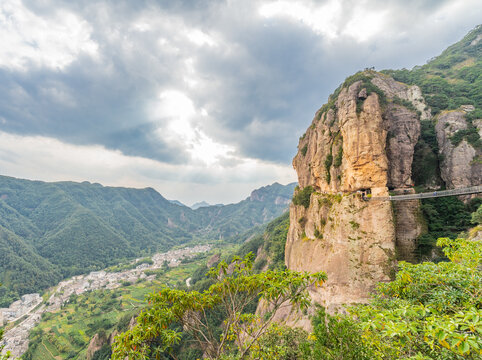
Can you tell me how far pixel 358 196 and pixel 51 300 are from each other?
348 ft

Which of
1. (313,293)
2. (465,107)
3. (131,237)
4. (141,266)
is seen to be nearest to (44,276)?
(141,266)

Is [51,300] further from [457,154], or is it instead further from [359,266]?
[457,154]

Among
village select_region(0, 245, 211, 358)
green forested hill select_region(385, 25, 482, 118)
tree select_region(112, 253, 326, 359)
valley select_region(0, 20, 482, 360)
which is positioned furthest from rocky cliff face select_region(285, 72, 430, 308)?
village select_region(0, 245, 211, 358)

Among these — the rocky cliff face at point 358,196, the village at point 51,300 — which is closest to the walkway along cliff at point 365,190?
the rocky cliff face at point 358,196

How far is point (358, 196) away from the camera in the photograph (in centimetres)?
1886

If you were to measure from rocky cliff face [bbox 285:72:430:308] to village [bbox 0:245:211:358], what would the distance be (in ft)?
168

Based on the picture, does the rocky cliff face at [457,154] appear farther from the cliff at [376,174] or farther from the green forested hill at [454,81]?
the green forested hill at [454,81]

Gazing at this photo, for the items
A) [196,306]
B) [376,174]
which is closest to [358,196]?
[376,174]

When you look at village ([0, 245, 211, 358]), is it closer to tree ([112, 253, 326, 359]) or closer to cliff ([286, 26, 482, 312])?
tree ([112, 253, 326, 359])

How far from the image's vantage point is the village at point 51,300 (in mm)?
48331

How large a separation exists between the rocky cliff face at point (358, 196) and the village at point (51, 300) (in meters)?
51.2

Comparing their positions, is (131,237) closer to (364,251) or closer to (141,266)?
(141,266)

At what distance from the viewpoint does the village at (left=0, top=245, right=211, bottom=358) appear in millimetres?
48331

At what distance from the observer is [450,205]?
18.3 m
